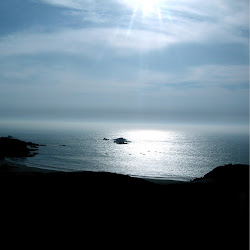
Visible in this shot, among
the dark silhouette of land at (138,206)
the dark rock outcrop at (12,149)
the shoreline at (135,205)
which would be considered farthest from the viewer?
the dark rock outcrop at (12,149)

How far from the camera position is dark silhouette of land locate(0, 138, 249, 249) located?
45.4ft

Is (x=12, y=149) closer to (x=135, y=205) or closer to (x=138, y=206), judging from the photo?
(x=135, y=205)

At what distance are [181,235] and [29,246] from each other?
28.5 feet

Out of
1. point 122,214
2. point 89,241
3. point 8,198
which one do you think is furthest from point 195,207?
point 8,198

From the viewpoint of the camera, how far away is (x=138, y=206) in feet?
51.8

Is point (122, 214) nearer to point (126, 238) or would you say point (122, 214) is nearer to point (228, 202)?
point (126, 238)

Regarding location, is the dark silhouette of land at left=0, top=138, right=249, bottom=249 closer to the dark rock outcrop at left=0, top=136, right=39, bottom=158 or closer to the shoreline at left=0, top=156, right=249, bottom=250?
the shoreline at left=0, top=156, right=249, bottom=250

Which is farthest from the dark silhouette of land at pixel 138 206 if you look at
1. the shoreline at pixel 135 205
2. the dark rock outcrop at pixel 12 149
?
the dark rock outcrop at pixel 12 149

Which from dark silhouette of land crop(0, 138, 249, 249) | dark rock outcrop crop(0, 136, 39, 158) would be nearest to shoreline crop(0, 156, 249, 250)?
dark silhouette of land crop(0, 138, 249, 249)

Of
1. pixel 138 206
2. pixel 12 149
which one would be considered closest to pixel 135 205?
pixel 138 206

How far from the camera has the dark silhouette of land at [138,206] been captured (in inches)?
545

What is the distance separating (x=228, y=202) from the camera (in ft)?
53.3

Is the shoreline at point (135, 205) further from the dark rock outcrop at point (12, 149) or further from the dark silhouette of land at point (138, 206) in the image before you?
the dark rock outcrop at point (12, 149)

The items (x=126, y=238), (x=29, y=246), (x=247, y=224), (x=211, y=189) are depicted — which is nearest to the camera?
(x=29, y=246)
